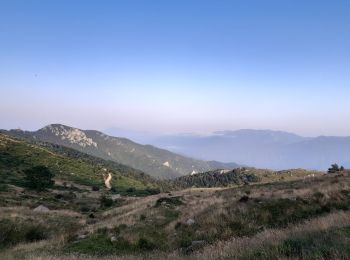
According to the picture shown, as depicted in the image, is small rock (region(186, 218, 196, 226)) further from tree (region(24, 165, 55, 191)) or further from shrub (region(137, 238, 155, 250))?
tree (region(24, 165, 55, 191))

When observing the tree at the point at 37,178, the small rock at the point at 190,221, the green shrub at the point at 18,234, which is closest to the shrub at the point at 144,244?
the small rock at the point at 190,221

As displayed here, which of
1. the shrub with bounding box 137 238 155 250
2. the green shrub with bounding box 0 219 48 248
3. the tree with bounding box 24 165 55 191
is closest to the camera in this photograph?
the shrub with bounding box 137 238 155 250

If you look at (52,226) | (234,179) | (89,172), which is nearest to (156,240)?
(52,226)

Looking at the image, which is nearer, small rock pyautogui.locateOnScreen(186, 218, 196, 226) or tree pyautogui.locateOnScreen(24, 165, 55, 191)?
small rock pyautogui.locateOnScreen(186, 218, 196, 226)

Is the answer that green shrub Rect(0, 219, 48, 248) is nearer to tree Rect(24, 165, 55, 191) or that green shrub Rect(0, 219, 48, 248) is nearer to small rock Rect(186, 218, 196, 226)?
small rock Rect(186, 218, 196, 226)

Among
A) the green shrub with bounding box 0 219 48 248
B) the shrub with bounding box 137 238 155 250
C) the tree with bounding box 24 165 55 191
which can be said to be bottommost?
the tree with bounding box 24 165 55 191

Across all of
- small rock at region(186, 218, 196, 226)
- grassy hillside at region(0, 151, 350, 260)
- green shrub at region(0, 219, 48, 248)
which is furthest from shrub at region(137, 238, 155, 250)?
green shrub at region(0, 219, 48, 248)

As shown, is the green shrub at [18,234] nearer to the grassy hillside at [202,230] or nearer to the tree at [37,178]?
the grassy hillside at [202,230]

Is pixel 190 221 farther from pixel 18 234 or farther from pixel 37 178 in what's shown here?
A: pixel 37 178

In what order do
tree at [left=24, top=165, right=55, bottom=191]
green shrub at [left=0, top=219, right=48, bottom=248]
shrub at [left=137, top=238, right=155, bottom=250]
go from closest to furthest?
shrub at [left=137, top=238, right=155, bottom=250]
green shrub at [left=0, top=219, right=48, bottom=248]
tree at [left=24, top=165, right=55, bottom=191]

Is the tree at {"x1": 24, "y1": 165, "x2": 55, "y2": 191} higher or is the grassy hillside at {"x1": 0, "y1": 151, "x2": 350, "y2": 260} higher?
the grassy hillside at {"x1": 0, "y1": 151, "x2": 350, "y2": 260}

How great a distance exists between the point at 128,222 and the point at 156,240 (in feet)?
16.2

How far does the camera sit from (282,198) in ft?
67.3

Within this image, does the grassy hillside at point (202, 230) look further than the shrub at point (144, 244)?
No
